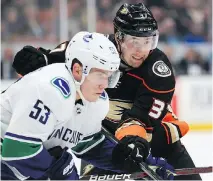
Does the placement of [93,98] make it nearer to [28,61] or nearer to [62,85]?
[62,85]

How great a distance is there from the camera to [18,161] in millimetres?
1799

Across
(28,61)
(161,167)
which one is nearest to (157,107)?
(161,167)

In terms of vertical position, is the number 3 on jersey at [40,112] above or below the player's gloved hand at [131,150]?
above

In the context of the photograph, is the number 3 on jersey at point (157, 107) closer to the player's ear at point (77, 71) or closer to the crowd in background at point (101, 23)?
the player's ear at point (77, 71)

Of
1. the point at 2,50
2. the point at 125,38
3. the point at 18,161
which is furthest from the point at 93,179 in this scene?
the point at 2,50

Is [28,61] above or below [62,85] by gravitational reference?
below

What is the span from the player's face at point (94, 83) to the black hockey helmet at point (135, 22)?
536 mm

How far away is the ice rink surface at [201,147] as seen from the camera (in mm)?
3377

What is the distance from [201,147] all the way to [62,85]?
2.24 meters

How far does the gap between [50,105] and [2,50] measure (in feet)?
12.5

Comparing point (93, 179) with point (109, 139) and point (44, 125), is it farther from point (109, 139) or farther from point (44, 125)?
point (44, 125)

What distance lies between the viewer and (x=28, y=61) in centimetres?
235

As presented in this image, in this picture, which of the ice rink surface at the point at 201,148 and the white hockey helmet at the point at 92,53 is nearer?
the white hockey helmet at the point at 92,53

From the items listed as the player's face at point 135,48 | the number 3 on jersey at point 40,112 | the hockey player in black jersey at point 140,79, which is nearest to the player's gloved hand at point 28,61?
the hockey player in black jersey at point 140,79
